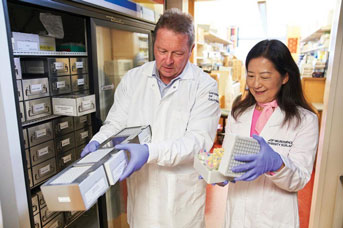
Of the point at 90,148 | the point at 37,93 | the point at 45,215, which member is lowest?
the point at 45,215

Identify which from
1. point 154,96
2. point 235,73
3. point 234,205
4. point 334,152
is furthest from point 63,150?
point 235,73

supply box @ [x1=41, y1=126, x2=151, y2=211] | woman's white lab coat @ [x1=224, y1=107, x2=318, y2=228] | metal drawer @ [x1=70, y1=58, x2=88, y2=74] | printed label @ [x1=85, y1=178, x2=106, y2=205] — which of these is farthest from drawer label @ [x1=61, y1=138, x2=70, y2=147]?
woman's white lab coat @ [x1=224, y1=107, x2=318, y2=228]

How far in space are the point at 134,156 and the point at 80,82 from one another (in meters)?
0.90

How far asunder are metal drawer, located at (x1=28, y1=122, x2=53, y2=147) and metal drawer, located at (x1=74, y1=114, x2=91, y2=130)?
0.76 feet

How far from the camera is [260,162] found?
3.28 ft

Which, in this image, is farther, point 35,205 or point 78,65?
point 78,65

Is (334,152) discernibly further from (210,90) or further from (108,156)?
(108,156)

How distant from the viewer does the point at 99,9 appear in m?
1.64

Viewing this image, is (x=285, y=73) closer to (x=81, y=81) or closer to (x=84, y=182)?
(x=84, y=182)

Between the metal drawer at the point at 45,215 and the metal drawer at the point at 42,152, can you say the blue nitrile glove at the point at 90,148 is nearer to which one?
the metal drawer at the point at 42,152

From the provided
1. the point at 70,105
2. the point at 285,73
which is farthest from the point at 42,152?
the point at 285,73

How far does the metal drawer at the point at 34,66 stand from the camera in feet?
5.14

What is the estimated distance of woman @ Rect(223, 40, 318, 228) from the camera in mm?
1173

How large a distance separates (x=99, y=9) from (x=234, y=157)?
1248 millimetres
